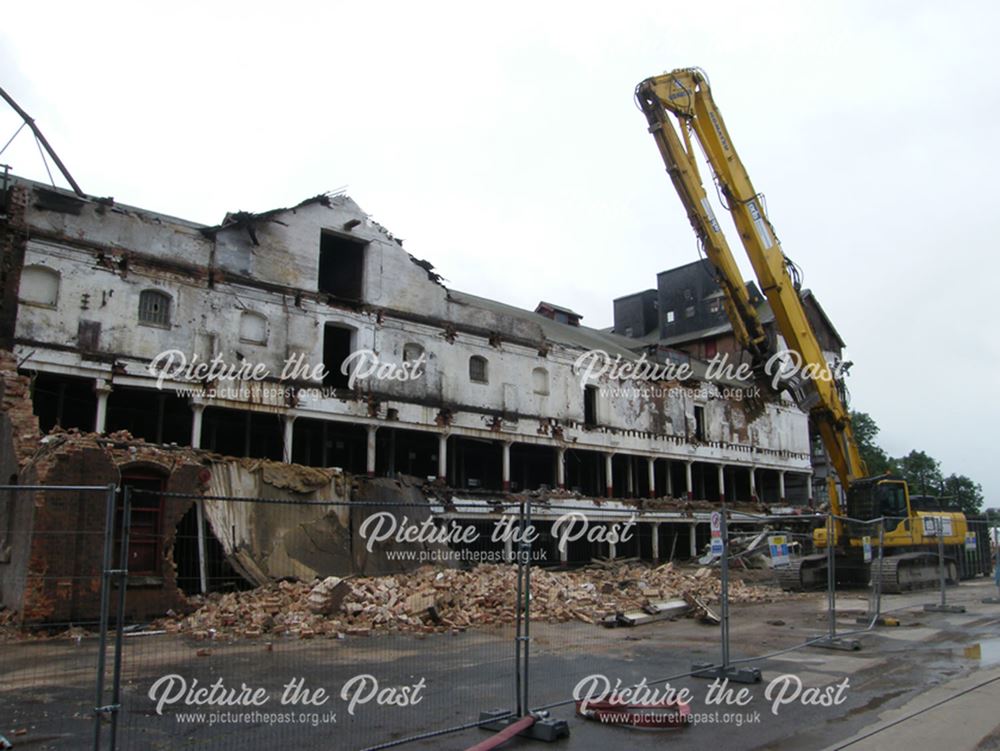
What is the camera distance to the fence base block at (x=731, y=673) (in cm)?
952

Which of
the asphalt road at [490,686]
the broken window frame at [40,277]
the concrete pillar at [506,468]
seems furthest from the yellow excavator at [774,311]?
the broken window frame at [40,277]

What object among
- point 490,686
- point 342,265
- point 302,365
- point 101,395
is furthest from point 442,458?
point 490,686

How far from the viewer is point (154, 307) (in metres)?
24.5

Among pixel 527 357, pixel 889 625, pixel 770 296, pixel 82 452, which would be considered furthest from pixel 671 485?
pixel 82 452

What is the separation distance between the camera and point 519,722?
712cm

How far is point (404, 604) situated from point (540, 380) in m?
19.5

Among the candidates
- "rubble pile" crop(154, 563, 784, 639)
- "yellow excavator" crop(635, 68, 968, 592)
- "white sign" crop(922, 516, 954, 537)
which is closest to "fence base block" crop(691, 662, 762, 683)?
"rubble pile" crop(154, 563, 784, 639)

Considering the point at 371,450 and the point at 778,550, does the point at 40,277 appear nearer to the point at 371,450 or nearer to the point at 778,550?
the point at 371,450

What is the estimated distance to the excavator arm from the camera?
22266 millimetres

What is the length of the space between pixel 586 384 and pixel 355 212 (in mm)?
13517

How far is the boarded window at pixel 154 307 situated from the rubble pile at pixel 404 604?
35.7ft

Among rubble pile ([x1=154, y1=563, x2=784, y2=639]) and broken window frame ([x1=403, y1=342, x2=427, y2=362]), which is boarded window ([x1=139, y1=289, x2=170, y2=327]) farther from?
rubble pile ([x1=154, y1=563, x2=784, y2=639])

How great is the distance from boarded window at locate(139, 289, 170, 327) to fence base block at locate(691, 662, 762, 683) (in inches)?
802

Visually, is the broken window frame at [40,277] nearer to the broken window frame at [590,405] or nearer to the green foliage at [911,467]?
the broken window frame at [590,405]
